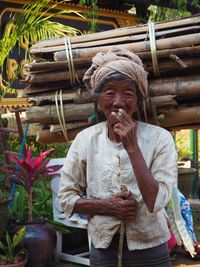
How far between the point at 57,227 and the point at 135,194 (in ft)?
9.92

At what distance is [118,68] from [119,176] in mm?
442

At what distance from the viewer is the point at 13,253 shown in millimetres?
4430

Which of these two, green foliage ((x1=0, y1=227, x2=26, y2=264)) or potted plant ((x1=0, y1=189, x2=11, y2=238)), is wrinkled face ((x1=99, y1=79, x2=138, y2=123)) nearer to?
green foliage ((x1=0, y1=227, x2=26, y2=264))

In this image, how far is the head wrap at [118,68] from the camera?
209 cm

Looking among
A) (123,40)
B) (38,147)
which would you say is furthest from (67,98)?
(38,147)

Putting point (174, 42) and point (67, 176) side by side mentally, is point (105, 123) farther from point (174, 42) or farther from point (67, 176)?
point (174, 42)

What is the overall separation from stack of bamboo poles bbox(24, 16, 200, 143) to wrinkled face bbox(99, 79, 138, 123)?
48 centimetres

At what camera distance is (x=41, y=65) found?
108 inches

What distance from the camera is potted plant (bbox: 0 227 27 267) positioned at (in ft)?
13.9

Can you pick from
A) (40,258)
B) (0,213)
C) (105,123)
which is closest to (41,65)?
(105,123)

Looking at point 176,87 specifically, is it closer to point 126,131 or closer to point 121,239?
point 126,131

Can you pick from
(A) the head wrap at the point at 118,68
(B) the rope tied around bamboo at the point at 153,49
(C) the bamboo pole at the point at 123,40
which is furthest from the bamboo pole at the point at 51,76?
(A) the head wrap at the point at 118,68

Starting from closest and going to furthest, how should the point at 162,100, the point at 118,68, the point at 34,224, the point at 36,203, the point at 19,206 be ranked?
the point at 118,68 → the point at 162,100 → the point at 34,224 → the point at 19,206 → the point at 36,203


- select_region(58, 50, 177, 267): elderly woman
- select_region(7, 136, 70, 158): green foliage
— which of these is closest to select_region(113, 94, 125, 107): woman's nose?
select_region(58, 50, 177, 267): elderly woman
